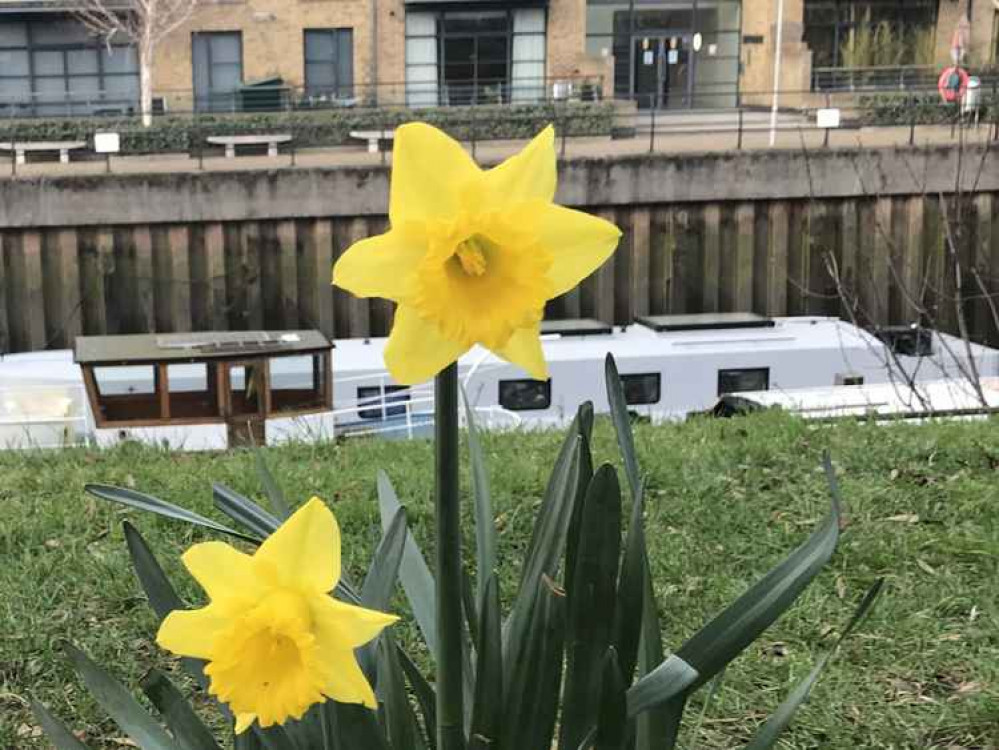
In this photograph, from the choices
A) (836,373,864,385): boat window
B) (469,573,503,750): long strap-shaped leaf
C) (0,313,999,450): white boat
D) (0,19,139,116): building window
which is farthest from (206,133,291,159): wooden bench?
(469,573,503,750): long strap-shaped leaf

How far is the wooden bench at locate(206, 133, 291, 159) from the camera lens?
2366cm

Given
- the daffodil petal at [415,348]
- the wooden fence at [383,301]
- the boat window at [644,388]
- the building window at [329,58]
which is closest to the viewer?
the daffodil petal at [415,348]

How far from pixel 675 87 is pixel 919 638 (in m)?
32.1

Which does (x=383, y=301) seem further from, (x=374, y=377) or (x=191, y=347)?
(x=191, y=347)

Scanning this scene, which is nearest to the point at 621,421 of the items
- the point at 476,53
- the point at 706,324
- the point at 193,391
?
the point at 193,391

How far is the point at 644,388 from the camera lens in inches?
537

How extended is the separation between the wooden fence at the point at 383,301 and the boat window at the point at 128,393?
18.6 feet

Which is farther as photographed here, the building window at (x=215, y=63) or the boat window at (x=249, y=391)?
the building window at (x=215, y=63)

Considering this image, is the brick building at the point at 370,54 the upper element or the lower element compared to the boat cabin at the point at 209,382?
upper

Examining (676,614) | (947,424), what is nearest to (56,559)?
(676,614)

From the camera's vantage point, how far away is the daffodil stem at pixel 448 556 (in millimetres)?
1500

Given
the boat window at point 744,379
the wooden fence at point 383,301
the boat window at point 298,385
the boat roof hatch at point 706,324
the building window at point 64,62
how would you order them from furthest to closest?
the building window at point 64,62, the wooden fence at point 383,301, the boat roof hatch at point 706,324, the boat window at point 744,379, the boat window at point 298,385

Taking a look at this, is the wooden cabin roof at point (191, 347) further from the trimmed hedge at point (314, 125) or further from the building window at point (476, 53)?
the building window at point (476, 53)

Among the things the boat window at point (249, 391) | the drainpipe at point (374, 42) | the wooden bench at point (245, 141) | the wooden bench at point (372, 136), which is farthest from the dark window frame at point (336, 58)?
the boat window at point (249, 391)
